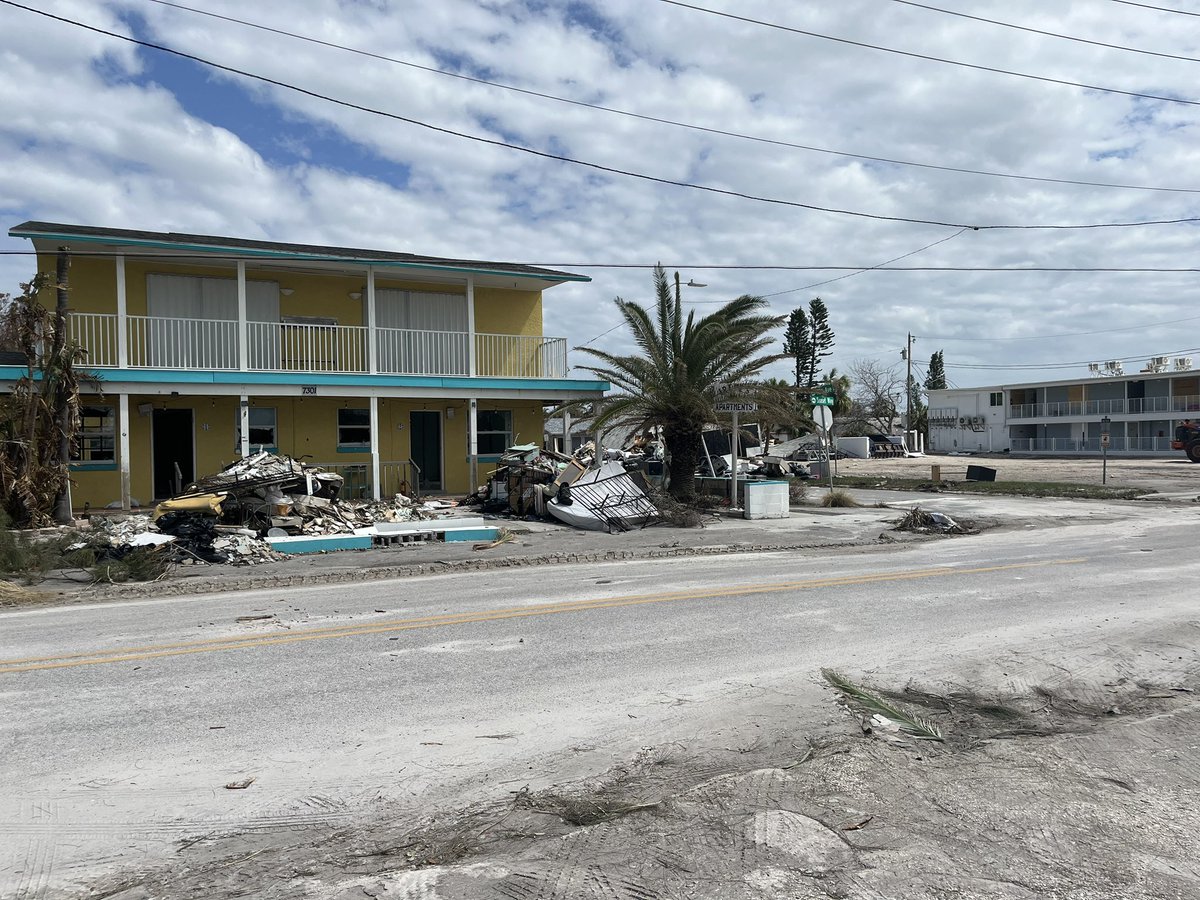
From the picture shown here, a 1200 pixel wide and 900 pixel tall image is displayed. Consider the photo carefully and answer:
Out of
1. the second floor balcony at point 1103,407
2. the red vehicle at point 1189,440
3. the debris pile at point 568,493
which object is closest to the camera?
the debris pile at point 568,493

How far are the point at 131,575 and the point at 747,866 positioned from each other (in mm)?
11248

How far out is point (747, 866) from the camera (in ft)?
12.2

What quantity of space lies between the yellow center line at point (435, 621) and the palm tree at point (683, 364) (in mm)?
9999

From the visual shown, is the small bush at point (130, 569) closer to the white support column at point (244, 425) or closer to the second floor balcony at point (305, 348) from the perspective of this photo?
the white support column at point (244, 425)

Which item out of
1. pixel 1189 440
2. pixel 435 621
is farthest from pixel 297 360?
pixel 1189 440

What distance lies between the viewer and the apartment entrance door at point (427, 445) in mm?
25922

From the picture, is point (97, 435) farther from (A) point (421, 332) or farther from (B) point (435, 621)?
(B) point (435, 621)

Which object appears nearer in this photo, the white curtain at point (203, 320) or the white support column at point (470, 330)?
the white curtain at point (203, 320)

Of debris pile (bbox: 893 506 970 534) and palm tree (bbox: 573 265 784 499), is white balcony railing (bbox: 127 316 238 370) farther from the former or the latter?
debris pile (bbox: 893 506 970 534)

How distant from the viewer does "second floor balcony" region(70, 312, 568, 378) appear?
70.1 ft

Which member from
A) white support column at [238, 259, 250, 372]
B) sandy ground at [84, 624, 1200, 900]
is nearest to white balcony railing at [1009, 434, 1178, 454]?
white support column at [238, 259, 250, 372]

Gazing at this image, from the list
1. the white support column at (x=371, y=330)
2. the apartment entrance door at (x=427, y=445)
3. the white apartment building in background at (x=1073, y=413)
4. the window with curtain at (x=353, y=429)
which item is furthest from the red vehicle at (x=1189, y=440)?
the white support column at (x=371, y=330)

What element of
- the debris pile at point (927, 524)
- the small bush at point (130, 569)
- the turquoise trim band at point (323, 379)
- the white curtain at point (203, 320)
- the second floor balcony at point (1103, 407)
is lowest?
the debris pile at point (927, 524)

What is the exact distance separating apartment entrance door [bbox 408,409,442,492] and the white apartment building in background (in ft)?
179
